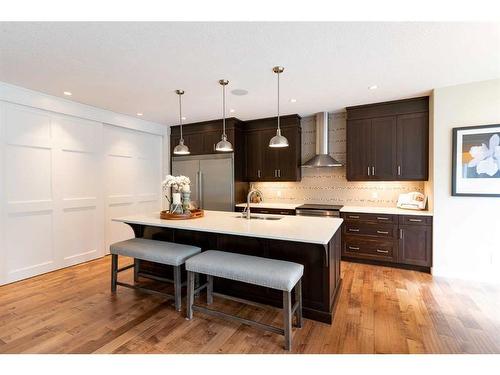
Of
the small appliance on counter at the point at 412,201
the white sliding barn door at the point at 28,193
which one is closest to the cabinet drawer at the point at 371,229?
the small appliance on counter at the point at 412,201

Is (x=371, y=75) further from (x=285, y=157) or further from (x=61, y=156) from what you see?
(x=61, y=156)

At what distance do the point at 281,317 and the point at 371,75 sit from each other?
111 inches

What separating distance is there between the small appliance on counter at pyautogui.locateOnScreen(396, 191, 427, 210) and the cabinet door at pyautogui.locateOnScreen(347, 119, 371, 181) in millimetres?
609

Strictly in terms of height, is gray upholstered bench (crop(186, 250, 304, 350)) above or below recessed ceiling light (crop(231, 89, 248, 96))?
below

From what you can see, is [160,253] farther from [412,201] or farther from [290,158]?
[412,201]

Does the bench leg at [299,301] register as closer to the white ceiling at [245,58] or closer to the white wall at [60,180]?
the white ceiling at [245,58]

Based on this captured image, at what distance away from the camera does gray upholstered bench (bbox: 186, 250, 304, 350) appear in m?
1.91

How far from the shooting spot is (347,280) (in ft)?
10.6

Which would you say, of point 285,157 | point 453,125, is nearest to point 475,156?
point 453,125

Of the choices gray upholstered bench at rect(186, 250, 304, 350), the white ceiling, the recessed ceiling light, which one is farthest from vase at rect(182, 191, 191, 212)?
the recessed ceiling light

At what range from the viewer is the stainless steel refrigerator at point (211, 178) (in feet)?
15.7

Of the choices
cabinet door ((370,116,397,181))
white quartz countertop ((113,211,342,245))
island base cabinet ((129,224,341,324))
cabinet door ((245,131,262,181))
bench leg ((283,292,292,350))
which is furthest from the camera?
cabinet door ((245,131,262,181))

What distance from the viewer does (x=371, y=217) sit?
12.3 feet

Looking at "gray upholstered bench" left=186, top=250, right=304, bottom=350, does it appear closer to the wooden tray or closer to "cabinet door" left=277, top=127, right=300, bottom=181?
the wooden tray
